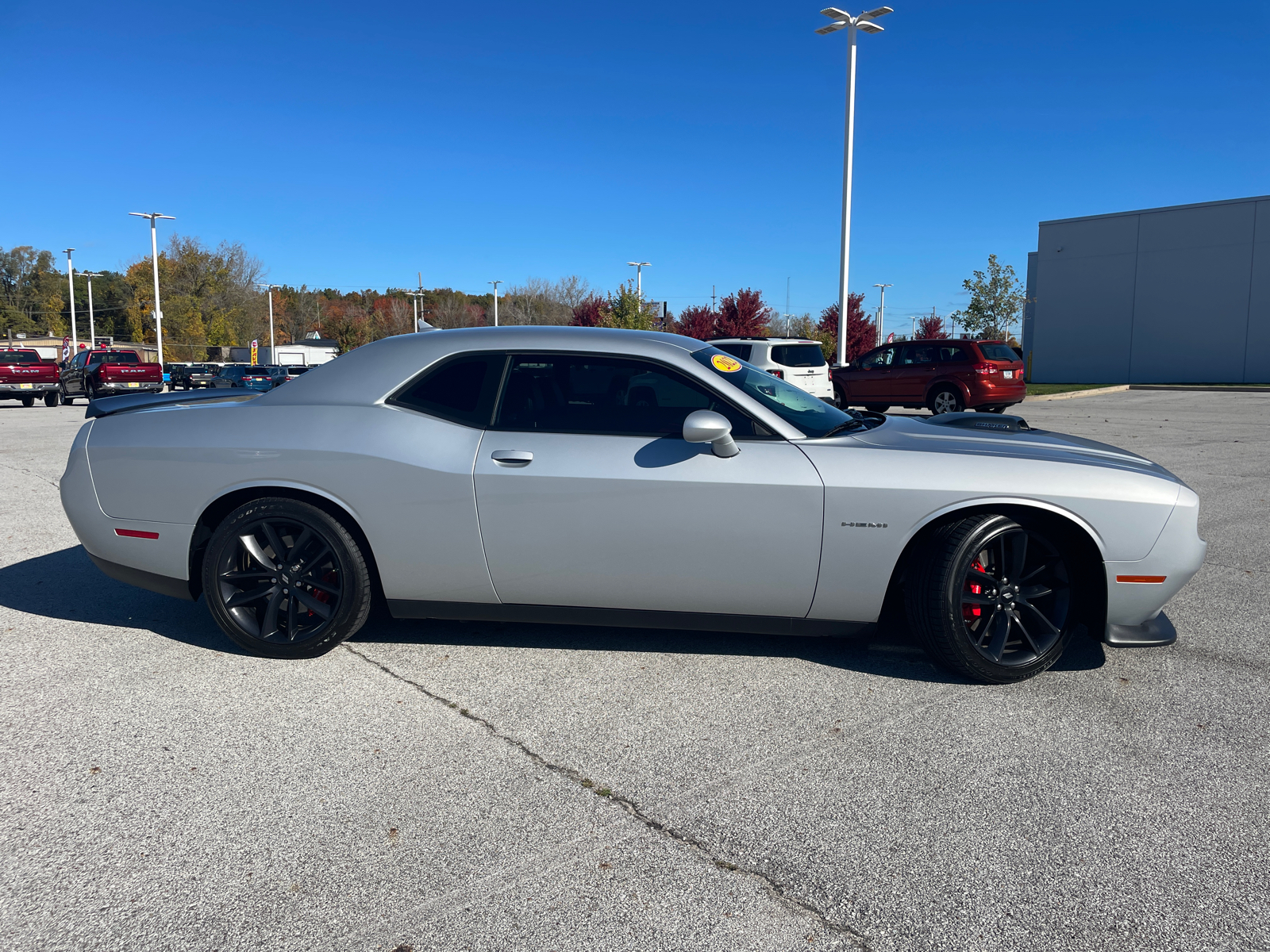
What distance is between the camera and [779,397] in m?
4.05

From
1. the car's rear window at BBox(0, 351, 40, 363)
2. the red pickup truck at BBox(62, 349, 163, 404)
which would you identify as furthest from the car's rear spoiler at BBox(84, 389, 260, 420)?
the car's rear window at BBox(0, 351, 40, 363)

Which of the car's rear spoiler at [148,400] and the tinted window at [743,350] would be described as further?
the tinted window at [743,350]

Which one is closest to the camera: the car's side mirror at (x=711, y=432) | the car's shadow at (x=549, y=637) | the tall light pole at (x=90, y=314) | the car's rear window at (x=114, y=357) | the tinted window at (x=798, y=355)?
the car's side mirror at (x=711, y=432)

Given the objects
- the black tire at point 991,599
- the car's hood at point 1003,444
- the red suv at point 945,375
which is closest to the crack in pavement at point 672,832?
the black tire at point 991,599

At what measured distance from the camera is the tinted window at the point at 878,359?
19297 mm

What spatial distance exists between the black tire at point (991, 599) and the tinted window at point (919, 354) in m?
15.8

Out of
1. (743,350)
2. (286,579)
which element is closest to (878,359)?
(743,350)

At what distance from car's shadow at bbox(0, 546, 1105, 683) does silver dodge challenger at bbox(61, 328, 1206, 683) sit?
0.25 metres

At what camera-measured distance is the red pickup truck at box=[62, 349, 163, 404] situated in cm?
2825

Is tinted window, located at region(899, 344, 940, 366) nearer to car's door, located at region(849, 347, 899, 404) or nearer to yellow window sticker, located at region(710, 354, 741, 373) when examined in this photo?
car's door, located at region(849, 347, 899, 404)

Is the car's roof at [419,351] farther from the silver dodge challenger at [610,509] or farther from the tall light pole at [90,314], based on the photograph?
the tall light pole at [90,314]

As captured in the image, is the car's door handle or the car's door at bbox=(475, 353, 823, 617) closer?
the car's door at bbox=(475, 353, 823, 617)

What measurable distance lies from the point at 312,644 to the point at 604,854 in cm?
204

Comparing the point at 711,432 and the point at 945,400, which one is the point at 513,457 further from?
the point at 945,400
